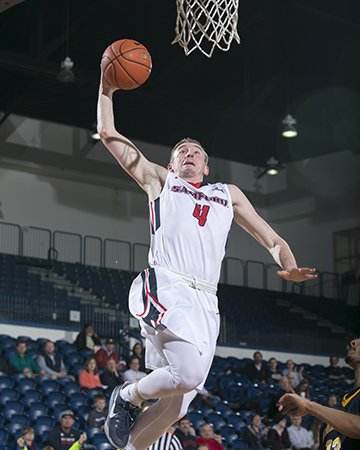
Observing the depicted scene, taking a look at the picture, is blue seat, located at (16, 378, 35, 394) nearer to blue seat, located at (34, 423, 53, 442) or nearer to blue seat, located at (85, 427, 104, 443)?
blue seat, located at (34, 423, 53, 442)

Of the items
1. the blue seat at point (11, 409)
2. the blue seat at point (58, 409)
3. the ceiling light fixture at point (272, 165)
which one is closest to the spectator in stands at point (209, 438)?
the blue seat at point (58, 409)

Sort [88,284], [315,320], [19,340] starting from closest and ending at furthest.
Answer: [19,340] < [88,284] < [315,320]

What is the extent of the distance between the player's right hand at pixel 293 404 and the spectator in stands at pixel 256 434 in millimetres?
11158

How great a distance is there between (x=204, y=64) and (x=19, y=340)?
9144 mm

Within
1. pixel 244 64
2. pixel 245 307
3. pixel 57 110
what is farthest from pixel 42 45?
pixel 245 307

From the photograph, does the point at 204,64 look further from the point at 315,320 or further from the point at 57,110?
the point at 315,320

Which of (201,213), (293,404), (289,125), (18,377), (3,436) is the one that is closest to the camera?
(293,404)

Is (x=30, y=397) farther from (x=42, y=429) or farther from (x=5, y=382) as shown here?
(x=42, y=429)

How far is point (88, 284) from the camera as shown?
2242cm

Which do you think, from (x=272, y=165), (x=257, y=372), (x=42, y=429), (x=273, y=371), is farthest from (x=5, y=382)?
(x=272, y=165)

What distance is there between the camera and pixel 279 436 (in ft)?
53.6

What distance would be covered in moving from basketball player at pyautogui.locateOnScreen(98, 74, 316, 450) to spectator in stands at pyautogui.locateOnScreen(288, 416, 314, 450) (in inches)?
438

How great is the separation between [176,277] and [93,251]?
18.8 meters

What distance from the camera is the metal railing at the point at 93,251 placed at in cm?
2334
